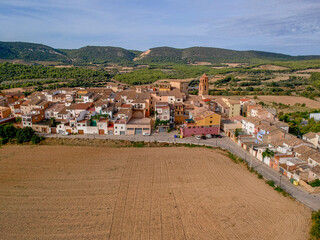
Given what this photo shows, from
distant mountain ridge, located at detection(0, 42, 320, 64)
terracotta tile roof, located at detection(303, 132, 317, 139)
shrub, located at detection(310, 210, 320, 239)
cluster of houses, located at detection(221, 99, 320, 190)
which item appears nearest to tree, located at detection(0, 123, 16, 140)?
cluster of houses, located at detection(221, 99, 320, 190)

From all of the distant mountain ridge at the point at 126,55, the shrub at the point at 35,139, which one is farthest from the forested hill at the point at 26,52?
the shrub at the point at 35,139

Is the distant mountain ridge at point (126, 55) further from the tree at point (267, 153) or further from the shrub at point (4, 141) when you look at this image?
the tree at point (267, 153)

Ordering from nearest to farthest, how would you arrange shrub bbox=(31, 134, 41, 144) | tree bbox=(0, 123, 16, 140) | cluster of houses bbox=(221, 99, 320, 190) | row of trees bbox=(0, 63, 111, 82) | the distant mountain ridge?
cluster of houses bbox=(221, 99, 320, 190) < shrub bbox=(31, 134, 41, 144) < tree bbox=(0, 123, 16, 140) < row of trees bbox=(0, 63, 111, 82) < the distant mountain ridge

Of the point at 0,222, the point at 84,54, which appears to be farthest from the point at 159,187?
the point at 84,54

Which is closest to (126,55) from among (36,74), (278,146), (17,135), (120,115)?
(36,74)

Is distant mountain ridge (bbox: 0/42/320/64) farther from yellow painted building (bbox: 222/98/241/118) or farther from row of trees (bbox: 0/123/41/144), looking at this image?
yellow painted building (bbox: 222/98/241/118)
